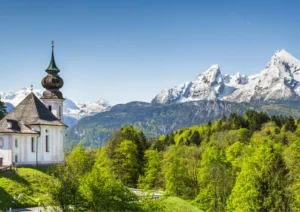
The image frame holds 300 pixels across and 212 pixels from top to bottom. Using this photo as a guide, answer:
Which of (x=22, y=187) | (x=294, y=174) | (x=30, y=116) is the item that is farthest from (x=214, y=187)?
(x=30, y=116)

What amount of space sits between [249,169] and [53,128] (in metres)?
31.4

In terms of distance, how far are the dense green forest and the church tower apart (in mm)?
8171

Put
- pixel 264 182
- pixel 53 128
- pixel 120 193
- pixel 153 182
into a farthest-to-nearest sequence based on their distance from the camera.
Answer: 1. pixel 153 182
2. pixel 53 128
3. pixel 264 182
4. pixel 120 193

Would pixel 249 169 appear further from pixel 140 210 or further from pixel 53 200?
pixel 53 200

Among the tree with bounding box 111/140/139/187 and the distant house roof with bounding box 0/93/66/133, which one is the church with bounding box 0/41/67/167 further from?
the tree with bounding box 111/140/139/187

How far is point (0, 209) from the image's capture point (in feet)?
157

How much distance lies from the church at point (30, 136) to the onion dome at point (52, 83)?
8.24m

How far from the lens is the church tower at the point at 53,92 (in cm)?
8438

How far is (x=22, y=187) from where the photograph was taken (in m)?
58.2

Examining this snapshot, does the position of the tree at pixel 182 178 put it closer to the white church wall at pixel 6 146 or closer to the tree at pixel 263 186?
the tree at pixel 263 186

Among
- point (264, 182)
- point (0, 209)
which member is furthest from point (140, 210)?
point (264, 182)

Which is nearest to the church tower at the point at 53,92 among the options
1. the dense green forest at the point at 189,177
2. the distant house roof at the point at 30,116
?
the distant house roof at the point at 30,116

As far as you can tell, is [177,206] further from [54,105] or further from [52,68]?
[52,68]

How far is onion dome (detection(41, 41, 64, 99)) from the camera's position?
8450 centimetres
